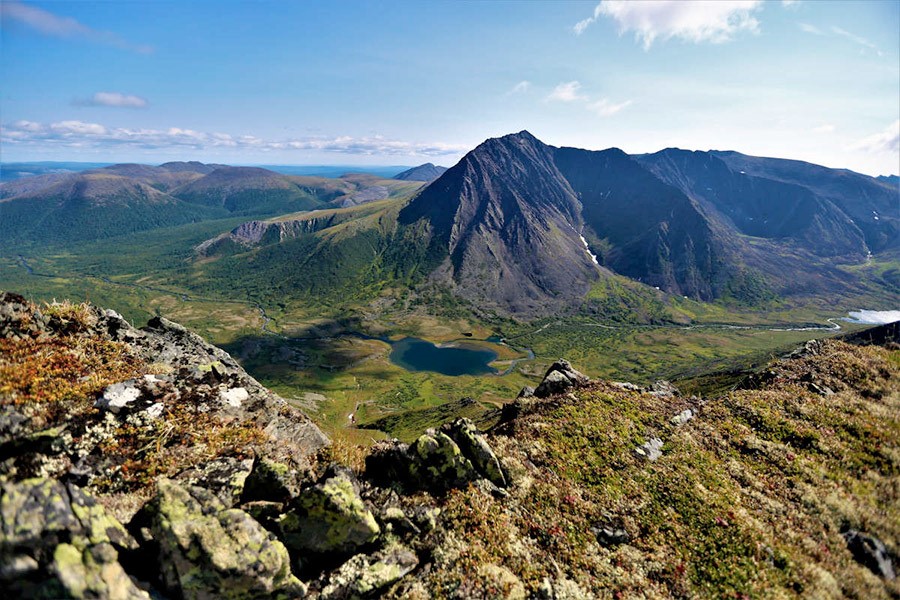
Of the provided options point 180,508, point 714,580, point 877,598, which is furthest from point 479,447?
point 877,598

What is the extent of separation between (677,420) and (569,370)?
10045mm

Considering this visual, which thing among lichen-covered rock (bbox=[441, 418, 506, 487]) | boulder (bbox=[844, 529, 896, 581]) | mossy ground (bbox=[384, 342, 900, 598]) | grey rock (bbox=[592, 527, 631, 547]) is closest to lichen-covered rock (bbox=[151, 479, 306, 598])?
mossy ground (bbox=[384, 342, 900, 598])

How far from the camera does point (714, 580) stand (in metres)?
17.1

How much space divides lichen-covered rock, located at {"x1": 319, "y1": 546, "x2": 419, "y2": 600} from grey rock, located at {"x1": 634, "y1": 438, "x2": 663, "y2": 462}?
17.4m

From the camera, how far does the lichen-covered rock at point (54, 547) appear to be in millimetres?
8539

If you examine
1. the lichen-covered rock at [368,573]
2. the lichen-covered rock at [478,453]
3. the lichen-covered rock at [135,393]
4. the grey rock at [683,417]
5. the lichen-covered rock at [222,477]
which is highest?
the lichen-covered rock at [135,393]

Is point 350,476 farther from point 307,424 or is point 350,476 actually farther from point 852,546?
point 852,546

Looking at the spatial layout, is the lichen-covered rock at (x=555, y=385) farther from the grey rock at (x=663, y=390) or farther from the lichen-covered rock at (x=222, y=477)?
the lichen-covered rock at (x=222, y=477)

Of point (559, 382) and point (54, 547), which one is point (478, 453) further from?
point (54, 547)

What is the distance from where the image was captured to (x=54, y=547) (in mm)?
9086

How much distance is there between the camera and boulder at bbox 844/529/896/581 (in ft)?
56.4

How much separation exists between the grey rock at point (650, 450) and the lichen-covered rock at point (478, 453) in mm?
10697

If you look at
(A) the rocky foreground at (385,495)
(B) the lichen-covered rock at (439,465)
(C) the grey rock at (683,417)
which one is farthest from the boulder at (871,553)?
(B) the lichen-covered rock at (439,465)

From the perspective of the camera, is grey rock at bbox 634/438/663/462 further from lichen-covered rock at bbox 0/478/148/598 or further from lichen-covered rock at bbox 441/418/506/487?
lichen-covered rock at bbox 0/478/148/598
